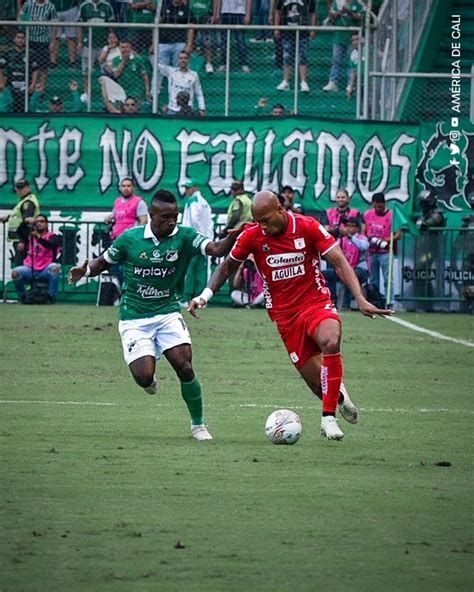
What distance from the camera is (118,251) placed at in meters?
11.3

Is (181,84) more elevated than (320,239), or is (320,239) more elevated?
(181,84)

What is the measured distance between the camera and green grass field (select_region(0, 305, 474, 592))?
6.37 m

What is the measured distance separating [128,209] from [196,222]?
4.06 ft

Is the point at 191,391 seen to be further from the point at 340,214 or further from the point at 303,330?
the point at 340,214

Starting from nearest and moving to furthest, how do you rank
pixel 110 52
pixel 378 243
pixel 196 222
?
1. pixel 378 243
2. pixel 196 222
3. pixel 110 52

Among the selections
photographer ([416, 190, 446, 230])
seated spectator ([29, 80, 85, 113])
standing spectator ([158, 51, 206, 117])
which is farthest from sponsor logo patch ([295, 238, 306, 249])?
seated spectator ([29, 80, 85, 113])

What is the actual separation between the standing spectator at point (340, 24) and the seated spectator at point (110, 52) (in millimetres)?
4105

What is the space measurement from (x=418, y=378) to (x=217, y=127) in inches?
465

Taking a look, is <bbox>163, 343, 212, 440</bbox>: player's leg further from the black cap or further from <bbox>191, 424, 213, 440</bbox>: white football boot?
the black cap

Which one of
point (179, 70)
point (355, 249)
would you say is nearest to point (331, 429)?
point (355, 249)

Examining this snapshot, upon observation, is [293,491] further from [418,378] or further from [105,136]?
[105,136]

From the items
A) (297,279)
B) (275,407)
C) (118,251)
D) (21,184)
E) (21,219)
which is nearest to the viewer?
(297,279)

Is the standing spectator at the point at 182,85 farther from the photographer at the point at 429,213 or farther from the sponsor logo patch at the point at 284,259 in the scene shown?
the sponsor logo patch at the point at 284,259

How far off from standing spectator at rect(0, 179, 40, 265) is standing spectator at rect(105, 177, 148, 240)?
1.67 metres
